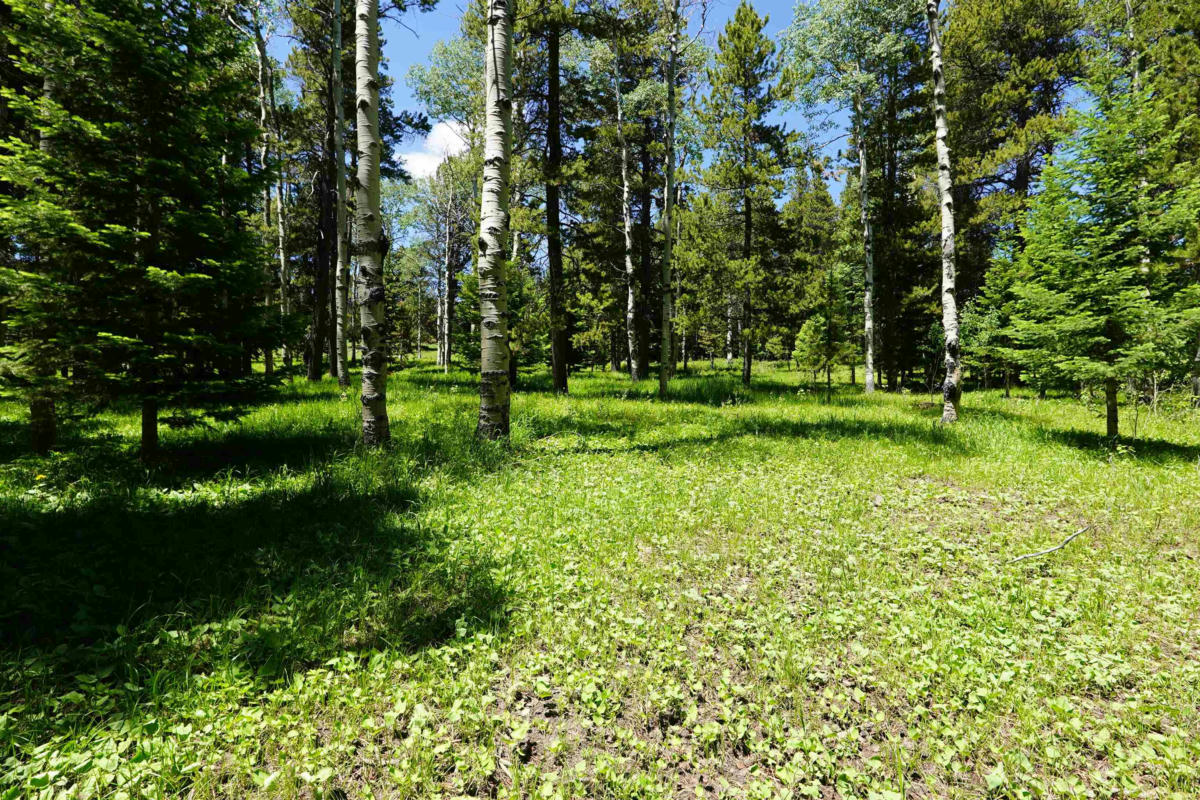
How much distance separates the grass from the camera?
240 cm

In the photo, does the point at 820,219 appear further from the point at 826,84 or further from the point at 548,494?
the point at 548,494

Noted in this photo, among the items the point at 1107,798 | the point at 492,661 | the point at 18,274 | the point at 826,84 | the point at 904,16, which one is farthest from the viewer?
the point at 826,84

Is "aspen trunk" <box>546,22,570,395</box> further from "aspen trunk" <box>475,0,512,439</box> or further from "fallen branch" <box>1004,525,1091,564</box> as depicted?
"fallen branch" <box>1004,525,1091,564</box>

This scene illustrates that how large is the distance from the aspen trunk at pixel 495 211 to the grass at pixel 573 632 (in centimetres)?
174

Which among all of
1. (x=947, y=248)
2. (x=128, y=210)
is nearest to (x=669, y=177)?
(x=947, y=248)

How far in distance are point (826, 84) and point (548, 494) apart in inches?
888

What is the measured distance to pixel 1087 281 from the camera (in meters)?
8.88

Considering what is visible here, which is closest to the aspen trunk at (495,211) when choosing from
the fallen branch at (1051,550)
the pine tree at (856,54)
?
the fallen branch at (1051,550)

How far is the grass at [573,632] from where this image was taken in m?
2.40

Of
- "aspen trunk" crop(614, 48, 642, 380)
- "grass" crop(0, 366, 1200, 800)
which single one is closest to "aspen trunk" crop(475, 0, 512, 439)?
"grass" crop(0, 366, 1200, 800)

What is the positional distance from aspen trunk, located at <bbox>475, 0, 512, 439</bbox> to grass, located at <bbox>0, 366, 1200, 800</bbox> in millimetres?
1742

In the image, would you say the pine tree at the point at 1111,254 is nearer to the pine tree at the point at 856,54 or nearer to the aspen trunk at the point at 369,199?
the pine tree at the point at 856,54

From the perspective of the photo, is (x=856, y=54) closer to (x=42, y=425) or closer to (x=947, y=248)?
(x=947, y=248)

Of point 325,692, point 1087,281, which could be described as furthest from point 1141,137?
point 325,692
